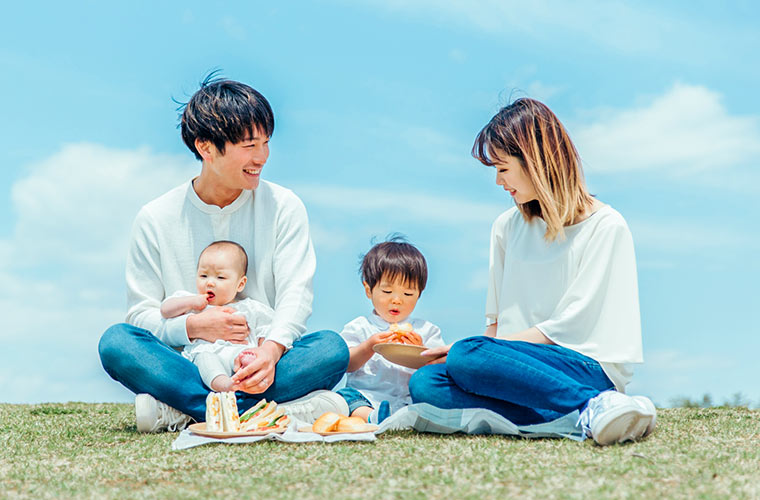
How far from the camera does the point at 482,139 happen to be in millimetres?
4105

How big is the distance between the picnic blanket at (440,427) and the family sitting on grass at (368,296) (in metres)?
0.07

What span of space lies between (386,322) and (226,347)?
100 centimetres

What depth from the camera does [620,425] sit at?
338cm

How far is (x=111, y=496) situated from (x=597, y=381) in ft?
7.44

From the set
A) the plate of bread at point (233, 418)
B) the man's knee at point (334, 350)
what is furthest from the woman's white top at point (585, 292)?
the plate of bread at point (233, 418)

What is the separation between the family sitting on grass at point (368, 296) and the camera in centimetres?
379

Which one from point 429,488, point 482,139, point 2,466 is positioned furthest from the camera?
point 482,139

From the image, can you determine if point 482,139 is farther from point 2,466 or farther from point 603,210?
point 2,466

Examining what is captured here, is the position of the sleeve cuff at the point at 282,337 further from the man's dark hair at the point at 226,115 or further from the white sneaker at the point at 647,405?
the white sneaker at the point at 647,405

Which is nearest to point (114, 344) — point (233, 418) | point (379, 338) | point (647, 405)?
point (233, 418)

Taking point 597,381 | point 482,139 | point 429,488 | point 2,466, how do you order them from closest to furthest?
point 429,488, point 2,466, point 597,381, point 482,139

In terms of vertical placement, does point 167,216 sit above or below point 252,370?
above

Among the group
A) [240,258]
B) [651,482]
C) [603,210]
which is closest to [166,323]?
[240,258]

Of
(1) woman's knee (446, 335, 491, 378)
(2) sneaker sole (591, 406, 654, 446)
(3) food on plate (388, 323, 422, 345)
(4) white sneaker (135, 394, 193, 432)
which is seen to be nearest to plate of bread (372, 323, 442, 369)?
(3) food on plate (388, 323, 422, 345)
